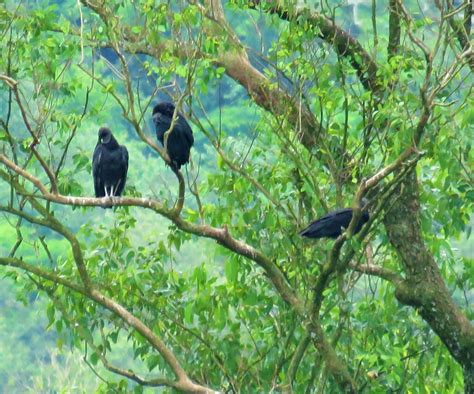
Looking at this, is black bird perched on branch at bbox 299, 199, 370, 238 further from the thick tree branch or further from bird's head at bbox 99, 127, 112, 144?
bird's head at bbox 99, 127, 112, 144

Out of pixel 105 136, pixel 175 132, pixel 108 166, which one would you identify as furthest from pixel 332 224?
pixel 105 136

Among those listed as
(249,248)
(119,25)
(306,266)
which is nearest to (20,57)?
(119,25)

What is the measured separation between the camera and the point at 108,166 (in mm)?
11516

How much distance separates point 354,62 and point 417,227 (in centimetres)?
125

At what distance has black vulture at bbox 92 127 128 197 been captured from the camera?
11469 millimetres

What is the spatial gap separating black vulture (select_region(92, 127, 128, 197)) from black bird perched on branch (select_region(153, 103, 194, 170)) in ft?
2.66

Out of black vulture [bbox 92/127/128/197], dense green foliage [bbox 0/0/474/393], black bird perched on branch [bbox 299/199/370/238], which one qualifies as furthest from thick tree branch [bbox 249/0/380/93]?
black vulture [bbox 92/127/128/197]

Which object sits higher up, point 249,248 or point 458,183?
point 458,183

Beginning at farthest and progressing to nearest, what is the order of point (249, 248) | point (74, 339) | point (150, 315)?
point (150, 315)
point (74, 339)
point (249, 248)

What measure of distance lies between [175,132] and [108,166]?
112 cm

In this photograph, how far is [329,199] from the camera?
36.6 feet

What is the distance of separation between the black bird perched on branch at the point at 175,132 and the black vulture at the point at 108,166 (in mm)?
811

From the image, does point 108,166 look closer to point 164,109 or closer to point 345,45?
point 164,109

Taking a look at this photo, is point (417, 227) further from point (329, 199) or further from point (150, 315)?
point (150, 315)
